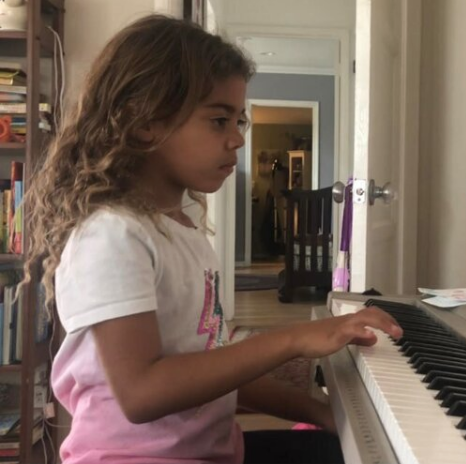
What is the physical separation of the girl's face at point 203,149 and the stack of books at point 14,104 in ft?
3.64

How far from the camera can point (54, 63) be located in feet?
6.66

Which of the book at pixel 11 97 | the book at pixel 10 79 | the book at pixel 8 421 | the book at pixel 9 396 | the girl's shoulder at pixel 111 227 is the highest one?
the book at pixel 10 79

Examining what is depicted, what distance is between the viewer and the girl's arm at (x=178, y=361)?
2.25ft

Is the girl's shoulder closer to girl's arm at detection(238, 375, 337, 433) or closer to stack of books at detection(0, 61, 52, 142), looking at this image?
girl's arm at detection(238, 375, 337, 433)

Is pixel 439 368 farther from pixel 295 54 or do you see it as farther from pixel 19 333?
pixel 295 54

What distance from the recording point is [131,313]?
69cm

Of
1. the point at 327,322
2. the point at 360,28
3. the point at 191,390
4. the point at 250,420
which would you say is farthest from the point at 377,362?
the point at 250,420

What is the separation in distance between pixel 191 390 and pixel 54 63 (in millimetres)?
1619

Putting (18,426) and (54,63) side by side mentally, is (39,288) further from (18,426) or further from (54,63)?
(54,63)

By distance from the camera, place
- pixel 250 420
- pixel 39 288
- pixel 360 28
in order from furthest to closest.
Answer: pixel 250 420 → pixel 39 288 → pixel 360 28

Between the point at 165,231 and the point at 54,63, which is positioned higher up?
the point at 54,63

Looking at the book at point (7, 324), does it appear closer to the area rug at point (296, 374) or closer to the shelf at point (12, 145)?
the shelf at point (12, 145)

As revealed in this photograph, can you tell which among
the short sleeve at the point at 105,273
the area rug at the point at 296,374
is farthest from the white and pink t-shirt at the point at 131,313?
the area rug at the point at 296,374

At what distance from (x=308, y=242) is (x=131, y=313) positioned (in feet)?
14.3
